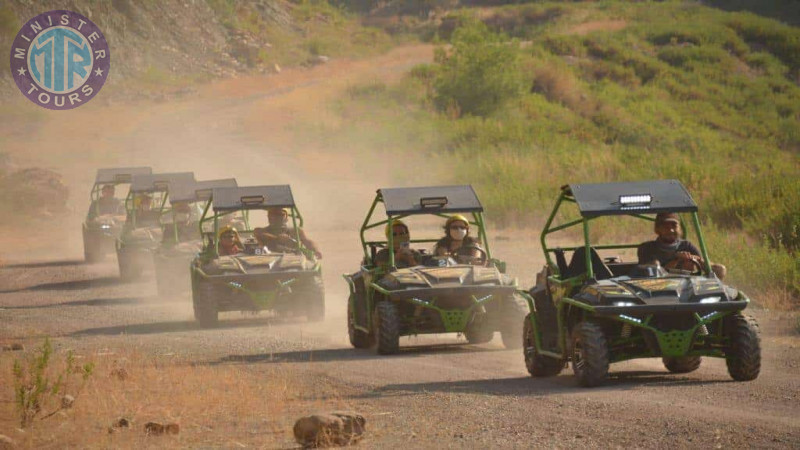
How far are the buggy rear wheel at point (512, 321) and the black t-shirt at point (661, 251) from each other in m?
2.61

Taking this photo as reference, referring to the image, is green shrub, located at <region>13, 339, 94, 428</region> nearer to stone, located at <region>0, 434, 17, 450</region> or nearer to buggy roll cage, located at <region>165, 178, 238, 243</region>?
stone, located at <region>0, 434, 17, 450</region>

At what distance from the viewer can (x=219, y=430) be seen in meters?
11.0

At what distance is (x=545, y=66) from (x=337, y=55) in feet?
46.0

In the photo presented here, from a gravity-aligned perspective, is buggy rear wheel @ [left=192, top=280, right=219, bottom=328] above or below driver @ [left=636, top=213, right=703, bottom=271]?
below

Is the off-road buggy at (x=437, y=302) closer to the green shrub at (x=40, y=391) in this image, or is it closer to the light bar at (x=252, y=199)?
the green shrub at (x=40, y=391)

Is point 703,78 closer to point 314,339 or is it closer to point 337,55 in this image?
point 337,55

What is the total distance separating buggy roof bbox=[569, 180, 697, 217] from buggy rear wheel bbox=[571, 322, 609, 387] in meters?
1.08

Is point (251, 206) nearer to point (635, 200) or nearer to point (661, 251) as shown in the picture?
point (661, 251)

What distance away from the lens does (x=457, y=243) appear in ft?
54.9

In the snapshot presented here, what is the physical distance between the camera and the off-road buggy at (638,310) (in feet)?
38.8

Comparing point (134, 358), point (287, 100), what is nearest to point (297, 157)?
point (287, 100)

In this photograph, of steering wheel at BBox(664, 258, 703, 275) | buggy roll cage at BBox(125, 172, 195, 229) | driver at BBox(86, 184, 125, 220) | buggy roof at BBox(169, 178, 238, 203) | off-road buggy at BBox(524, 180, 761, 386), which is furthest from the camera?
driver at BBox(86, 184, 125, 220)

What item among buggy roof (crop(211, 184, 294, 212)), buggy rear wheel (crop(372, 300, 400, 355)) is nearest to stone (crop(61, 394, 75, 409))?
buggy rear wheel (crop(372, 300, 400, 355))

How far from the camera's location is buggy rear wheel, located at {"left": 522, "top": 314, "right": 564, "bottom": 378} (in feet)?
43.0
